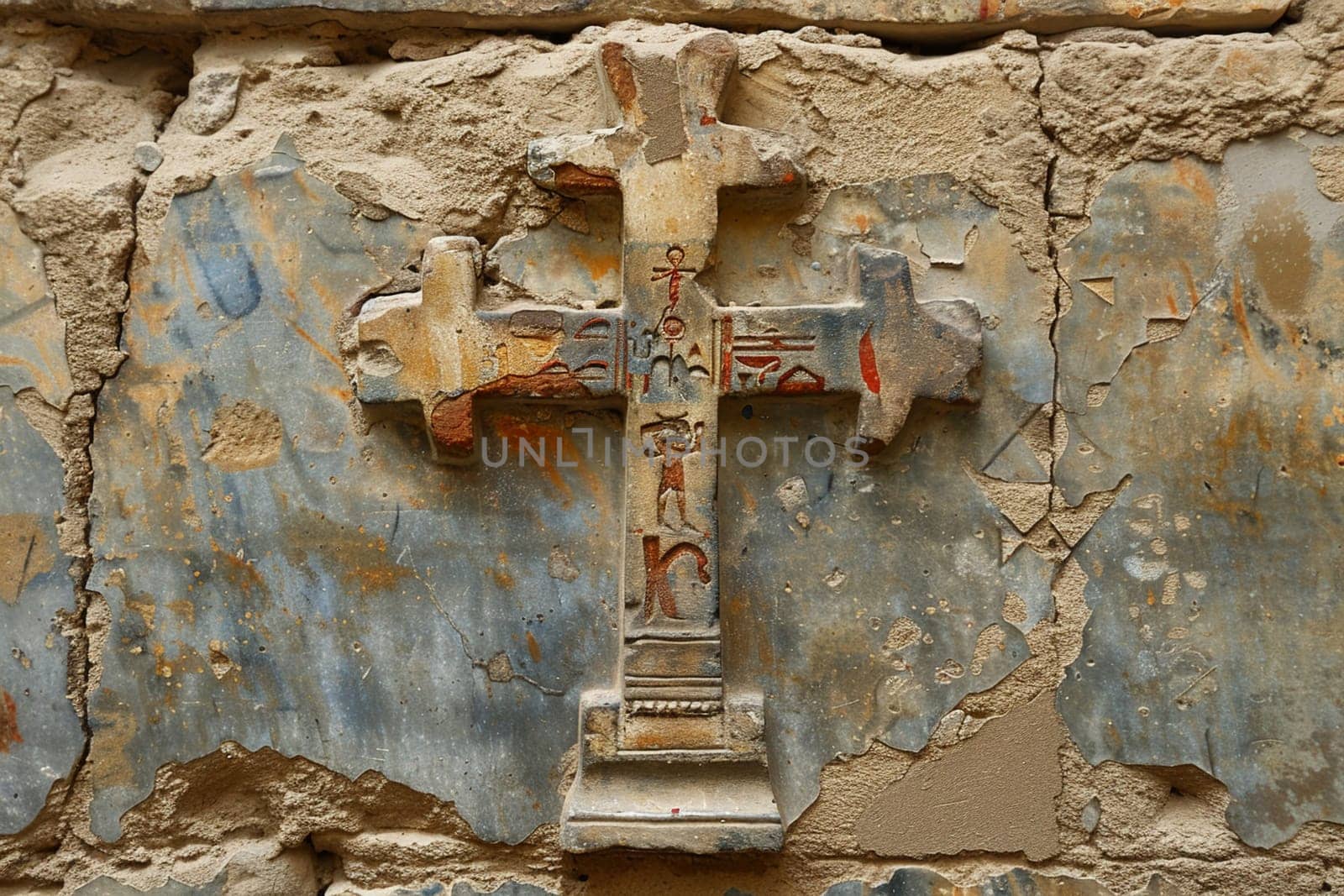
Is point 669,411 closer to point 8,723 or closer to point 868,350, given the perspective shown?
point 868,350

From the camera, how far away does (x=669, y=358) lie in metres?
2.02

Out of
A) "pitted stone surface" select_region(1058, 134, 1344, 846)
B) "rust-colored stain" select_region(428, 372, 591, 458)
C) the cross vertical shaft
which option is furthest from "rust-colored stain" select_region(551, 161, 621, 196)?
"pitted stone surface" select_region(1058, 134, 1344, 846)

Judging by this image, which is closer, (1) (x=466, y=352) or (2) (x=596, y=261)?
(1) (x=466, y=352)

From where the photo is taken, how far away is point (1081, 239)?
82.2 inches

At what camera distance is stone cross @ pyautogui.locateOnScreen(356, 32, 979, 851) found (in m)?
2.00

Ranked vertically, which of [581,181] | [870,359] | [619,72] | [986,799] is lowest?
[986,799]

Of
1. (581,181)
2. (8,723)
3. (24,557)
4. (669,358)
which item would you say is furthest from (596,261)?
(8,723)

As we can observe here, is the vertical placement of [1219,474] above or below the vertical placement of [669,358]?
below

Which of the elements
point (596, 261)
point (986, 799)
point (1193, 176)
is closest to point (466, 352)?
point (596, 261)

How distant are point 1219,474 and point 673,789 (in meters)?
1.24

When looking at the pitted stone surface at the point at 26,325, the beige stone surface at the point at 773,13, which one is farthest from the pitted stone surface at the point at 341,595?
the beige stone surface at the point at 773,13

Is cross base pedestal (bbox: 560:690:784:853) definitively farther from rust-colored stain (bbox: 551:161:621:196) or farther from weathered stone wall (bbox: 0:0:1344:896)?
rust-colored stain (bbox: 551:161:621:196)

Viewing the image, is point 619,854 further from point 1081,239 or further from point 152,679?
point 1081,239

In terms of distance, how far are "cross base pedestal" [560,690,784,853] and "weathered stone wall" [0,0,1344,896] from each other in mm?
77
